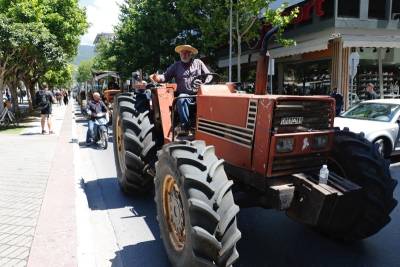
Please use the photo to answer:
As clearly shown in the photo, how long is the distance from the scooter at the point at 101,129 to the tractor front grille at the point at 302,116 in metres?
9.33

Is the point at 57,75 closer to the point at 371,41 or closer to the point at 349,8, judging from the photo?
the point at 349,8

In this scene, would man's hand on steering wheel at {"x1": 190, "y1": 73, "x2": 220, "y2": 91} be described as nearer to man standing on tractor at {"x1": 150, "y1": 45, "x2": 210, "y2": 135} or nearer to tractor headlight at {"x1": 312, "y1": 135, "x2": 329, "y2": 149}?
man standing on tractor at {"x1": 150, "y1": 45, "x2": 210, "y2": 135}

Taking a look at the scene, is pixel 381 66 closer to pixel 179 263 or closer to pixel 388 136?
pixel 388 136

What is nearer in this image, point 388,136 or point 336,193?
point 336,193

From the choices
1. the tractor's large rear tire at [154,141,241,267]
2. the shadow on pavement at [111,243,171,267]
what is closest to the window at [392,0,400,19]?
the shadow on pavement at [111,243,171,267]

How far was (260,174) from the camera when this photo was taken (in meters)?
4.16

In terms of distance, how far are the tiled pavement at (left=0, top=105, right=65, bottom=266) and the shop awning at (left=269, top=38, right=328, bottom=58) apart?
36.4 ft

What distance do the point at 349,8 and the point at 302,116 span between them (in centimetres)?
1808

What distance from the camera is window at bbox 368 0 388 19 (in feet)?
68.0

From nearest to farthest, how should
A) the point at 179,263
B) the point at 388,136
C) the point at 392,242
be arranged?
the point at 179,263, the point at 392,242, the point at 388,136

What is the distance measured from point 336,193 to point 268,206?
2.30ft

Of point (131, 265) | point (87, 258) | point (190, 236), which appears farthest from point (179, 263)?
point (87, 258)

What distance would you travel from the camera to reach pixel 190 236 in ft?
12.1

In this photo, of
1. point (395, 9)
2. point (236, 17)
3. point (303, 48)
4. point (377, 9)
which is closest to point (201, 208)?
point (303, 48)
